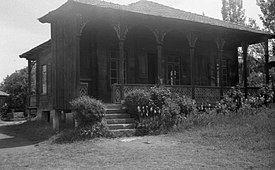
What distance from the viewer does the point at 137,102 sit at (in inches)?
558

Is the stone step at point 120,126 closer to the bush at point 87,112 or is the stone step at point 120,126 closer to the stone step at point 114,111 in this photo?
the bush at point 87,112

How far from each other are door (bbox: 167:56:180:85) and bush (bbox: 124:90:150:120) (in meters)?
6.46

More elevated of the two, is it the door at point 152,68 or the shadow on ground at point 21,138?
the door at point 152,68

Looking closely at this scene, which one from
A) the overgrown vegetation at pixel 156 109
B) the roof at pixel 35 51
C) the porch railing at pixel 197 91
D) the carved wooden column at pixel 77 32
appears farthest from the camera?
the roof at pixel 35 51

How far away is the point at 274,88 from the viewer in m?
19.8

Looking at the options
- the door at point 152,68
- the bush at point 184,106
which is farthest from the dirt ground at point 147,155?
the door at point 152,68

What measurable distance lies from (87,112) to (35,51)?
11190 millimetres

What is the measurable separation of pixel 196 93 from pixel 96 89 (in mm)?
5116

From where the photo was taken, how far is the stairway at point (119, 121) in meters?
13.0

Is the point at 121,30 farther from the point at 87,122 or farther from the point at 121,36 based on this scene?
the point at 87,122

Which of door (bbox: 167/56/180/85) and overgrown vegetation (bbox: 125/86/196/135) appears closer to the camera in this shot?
overgrown vegetation (bbox: 125/86/196/135)

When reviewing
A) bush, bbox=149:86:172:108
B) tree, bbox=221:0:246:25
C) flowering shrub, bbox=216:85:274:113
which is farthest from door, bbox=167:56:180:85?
tree, bbox=221:0:246:25

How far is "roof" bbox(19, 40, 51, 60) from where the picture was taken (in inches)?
806

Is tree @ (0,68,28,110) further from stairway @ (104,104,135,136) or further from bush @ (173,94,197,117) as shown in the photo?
bush @ (173,94,197,117)
